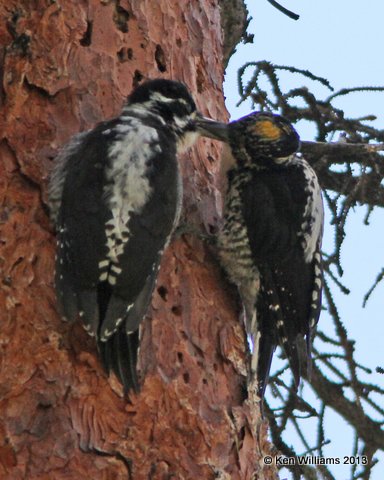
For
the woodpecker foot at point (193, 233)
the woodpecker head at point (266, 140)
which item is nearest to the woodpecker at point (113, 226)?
the woodpecker foot at point (193, 233)

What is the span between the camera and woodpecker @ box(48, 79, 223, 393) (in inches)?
110

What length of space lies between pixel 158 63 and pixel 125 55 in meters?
0.15

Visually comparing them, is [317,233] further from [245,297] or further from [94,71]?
[94,71]

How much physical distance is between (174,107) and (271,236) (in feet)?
2.23

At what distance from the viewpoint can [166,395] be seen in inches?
116

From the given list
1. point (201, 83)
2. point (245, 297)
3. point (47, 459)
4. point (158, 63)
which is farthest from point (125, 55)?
point (47, 459)

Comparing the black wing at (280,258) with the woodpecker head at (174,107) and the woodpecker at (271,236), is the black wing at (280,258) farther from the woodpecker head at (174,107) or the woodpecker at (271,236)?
the woodpecker head at (174,107)

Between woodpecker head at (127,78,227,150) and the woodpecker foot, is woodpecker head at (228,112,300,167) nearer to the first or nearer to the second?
woodpecker head at (127,78,227,150)

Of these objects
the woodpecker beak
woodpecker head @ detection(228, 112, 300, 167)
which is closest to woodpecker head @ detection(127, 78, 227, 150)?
the woodpecker beak

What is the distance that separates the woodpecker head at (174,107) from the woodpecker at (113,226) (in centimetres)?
16

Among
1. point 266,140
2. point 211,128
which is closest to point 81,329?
point 211,128

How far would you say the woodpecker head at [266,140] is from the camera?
3.93m

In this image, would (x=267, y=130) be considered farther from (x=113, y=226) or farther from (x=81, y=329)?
(x=81, y=329)

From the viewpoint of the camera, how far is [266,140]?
12.9 feet
